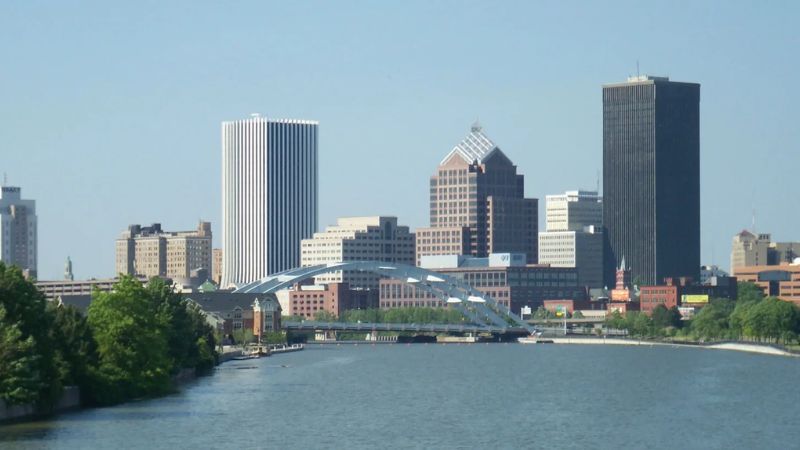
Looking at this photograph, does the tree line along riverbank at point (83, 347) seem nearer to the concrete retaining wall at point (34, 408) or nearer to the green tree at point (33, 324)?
the green tree at point (33, 324)

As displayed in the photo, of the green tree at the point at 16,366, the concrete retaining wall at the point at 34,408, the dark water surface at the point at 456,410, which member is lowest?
the dark water surface at the point at 456,410

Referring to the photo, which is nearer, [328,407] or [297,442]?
[297,442]

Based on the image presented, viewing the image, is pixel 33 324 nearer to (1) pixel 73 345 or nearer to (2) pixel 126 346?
(1) pixel 73 345

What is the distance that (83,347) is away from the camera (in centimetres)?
8731

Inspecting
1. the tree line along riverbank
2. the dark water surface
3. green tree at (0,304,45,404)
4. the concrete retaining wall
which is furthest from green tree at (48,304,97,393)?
green tree at (0,304,45,404)

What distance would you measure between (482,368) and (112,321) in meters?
49.6

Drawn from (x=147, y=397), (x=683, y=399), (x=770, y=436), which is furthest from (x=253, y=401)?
(x=770, y=436)

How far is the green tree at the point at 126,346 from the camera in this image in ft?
299

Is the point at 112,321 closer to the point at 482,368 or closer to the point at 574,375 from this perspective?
the point at 574,375

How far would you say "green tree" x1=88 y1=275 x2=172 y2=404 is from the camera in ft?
299

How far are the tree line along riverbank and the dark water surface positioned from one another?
1525mm

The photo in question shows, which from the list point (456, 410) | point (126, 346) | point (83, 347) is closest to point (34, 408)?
point (83, 347)

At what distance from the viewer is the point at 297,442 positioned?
73312 mm

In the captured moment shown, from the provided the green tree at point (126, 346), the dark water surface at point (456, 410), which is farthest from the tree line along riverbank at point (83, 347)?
the dark water surface at point (456, 410)
